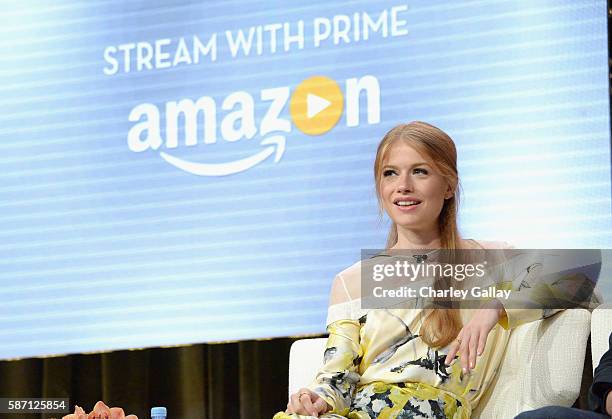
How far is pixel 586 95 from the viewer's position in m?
3.81

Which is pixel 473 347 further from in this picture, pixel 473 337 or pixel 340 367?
pixel 340 367

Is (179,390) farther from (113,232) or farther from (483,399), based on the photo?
(483,399)

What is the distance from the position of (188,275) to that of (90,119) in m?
0.74

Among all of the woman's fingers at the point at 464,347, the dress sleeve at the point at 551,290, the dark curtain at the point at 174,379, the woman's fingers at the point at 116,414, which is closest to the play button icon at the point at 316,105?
the dark curtain at the point at 174,379

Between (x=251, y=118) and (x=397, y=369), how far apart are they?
60.1 inches

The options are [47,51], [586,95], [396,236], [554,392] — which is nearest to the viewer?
[554,392]

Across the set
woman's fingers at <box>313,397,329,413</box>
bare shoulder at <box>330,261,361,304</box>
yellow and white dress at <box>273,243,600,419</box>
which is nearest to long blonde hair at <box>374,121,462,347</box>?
bare shoulder at <box>330,261,361,304</box>

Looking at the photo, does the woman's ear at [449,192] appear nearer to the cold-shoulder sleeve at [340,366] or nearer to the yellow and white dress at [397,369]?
the yellow and white dress at [397,369]

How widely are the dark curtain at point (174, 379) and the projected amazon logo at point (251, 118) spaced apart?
672 mm

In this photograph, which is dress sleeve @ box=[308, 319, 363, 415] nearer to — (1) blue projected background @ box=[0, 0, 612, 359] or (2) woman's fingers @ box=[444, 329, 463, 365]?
(2) woman's fingers @ box=[444, 329, 463, 365]

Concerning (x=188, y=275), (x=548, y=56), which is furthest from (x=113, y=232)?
(x=548, y=56)

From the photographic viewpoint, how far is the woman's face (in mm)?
3201

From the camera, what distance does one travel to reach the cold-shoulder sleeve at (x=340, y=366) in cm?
289

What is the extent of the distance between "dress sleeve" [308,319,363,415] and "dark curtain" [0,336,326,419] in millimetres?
1181
